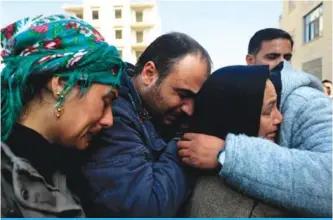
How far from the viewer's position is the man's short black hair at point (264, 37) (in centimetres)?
491

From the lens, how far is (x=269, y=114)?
6.27ft

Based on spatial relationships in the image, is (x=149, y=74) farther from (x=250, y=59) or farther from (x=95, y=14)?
(x=95, y=14)

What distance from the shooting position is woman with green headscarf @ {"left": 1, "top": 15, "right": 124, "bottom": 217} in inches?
68.2

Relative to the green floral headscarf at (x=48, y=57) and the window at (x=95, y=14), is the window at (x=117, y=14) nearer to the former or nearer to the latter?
the window at (x=95, y=14)

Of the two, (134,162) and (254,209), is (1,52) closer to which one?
(134,162)

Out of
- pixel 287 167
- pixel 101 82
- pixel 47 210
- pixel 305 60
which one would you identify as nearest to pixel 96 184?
pixel 47 210

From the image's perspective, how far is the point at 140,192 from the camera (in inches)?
69.6

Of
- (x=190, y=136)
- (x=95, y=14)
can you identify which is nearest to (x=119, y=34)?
(x=95, y=14)

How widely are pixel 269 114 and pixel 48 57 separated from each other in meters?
0.93

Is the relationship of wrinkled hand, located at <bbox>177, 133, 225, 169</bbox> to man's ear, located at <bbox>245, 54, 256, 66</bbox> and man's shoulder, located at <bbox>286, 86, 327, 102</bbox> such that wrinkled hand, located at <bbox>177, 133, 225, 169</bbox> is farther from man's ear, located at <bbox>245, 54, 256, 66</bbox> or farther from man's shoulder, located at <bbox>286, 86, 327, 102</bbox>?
man's ear, located at <bbox>245, 54, 256, 66</bbox>

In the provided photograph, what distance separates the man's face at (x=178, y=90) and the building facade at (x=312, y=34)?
16319 millimetres

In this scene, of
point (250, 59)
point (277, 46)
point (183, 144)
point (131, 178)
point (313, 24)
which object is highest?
point (313, 24)

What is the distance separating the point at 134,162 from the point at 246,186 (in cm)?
45

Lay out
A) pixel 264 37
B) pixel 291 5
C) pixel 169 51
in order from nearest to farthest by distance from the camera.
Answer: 1. pixel 169 51
2. pixel 264 37
3. pixel 291 5
